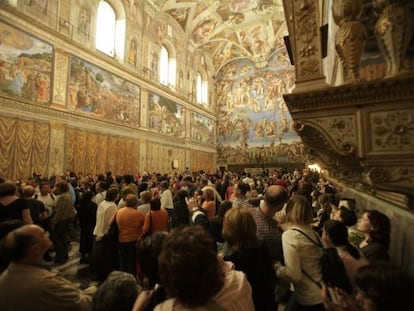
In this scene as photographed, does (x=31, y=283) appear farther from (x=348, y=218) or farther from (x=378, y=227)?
(x=348, y=218)

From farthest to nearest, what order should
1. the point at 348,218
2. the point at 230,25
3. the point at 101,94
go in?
the point at 230,25 → the point at 101,94 → the point at 348,218

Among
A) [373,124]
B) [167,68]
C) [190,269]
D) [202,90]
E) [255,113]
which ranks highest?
[202,90]

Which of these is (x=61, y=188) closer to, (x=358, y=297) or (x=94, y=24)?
(x=358, y=297)

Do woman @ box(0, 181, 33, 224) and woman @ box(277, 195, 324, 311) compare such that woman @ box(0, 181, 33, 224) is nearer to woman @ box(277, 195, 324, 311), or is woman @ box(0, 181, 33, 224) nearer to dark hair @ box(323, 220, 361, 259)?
woman @ box(277, 195, 324, 311)

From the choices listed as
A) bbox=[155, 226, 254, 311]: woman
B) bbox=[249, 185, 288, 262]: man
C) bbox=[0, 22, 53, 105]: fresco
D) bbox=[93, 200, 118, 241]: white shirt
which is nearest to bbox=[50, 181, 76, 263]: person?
bbox=[93, 200, 118, 241]: white shirt

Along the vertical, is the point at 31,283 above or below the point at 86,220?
above

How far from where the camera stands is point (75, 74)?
460 inches

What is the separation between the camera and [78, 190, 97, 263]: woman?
5.21m

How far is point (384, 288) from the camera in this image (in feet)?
3.38

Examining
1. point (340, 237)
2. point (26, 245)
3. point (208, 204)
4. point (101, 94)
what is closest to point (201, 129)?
point (101, 94)

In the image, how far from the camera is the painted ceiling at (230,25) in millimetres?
20350

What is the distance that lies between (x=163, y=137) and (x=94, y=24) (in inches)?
314

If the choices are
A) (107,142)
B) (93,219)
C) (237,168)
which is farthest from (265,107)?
(93,219)

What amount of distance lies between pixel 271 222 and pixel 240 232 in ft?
2.46
